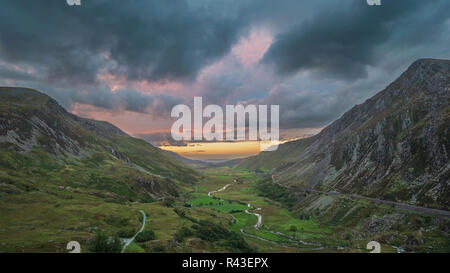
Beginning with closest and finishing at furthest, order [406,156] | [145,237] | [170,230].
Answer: [145,237]
[170,230]
[406,156]

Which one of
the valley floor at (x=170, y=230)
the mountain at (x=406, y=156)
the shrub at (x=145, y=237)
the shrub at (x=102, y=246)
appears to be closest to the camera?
the shrub at (x=102, y=246)

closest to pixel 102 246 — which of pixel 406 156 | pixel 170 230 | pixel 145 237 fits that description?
pixel 145 237

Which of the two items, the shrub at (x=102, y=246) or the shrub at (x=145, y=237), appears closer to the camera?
the shrub at (x=102, y=246)

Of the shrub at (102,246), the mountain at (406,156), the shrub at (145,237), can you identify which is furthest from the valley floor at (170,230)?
the mountain at (406,156)

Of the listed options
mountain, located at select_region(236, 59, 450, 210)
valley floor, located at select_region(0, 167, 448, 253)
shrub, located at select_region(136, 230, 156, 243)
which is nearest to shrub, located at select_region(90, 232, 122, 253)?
valley floor, located at select_region(0, 167, 448, 253)

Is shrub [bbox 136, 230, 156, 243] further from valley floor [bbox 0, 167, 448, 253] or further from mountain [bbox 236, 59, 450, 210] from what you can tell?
mountain [bbox 236, 59, 450, 210]

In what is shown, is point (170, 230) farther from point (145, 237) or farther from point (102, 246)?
point (102, 246)

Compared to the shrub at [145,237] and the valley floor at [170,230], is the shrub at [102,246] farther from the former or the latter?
the shrub at [145,237]

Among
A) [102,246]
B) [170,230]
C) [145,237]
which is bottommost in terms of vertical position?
[170,230]

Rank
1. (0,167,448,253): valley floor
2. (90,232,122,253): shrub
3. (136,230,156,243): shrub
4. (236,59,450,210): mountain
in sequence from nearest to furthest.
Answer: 1. (90,232,122,253): shrub
2. (0,167,448,253): valley floor
3. (136,230,156,243): shrub
4. (236,59,450,210): mountain

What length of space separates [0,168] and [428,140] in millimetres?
216207

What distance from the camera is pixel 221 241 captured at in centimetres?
7694

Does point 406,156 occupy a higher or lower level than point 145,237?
higher
